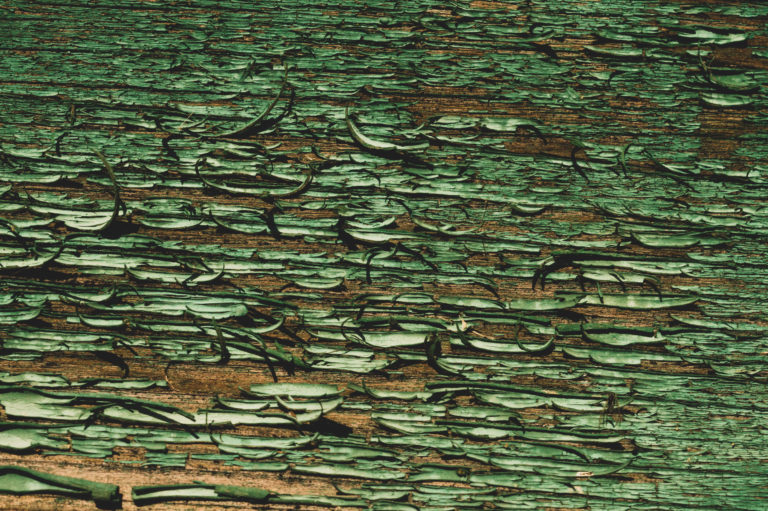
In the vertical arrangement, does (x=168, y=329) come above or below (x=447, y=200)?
below

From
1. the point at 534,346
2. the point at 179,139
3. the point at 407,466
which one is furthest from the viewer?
the point at 179,139

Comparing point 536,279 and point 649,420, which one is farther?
point 536,279

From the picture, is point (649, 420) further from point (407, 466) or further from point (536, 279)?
point (407, 466)

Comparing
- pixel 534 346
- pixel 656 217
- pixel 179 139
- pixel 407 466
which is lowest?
pixel 407 466

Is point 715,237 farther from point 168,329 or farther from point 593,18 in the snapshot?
point 168,329

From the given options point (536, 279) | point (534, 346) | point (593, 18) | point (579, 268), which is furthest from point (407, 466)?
point (593, 18)

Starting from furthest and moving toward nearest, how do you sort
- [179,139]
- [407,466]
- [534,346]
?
1. [179,139]
2. [534,346]
3. [407,466]

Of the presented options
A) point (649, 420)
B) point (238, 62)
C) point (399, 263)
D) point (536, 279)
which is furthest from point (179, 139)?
point (649, 420)
